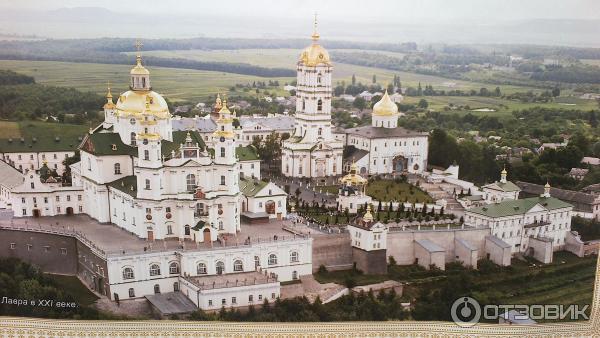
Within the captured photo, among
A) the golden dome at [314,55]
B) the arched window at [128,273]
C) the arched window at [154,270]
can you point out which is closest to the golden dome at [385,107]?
the golden dome at [314,55]

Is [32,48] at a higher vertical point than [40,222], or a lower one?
higher

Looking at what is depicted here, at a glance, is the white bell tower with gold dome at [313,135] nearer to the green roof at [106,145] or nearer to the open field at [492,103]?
the open field at [492,103]

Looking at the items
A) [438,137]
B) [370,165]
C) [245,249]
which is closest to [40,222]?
[245,249]

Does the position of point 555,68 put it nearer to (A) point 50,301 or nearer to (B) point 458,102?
(B) point 458,102

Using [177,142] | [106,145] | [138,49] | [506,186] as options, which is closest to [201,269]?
[177,142]

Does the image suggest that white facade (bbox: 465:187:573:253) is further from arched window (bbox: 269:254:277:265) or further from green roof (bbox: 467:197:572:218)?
arched window (bbox: 269:254:277:265)

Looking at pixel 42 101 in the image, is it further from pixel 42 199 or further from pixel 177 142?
pixel 177 142

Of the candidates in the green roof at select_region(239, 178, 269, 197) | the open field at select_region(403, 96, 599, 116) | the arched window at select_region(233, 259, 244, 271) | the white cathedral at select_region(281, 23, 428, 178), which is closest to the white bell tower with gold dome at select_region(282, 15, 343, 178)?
the white cathedral at select_region(281, 23, 428, 178)
